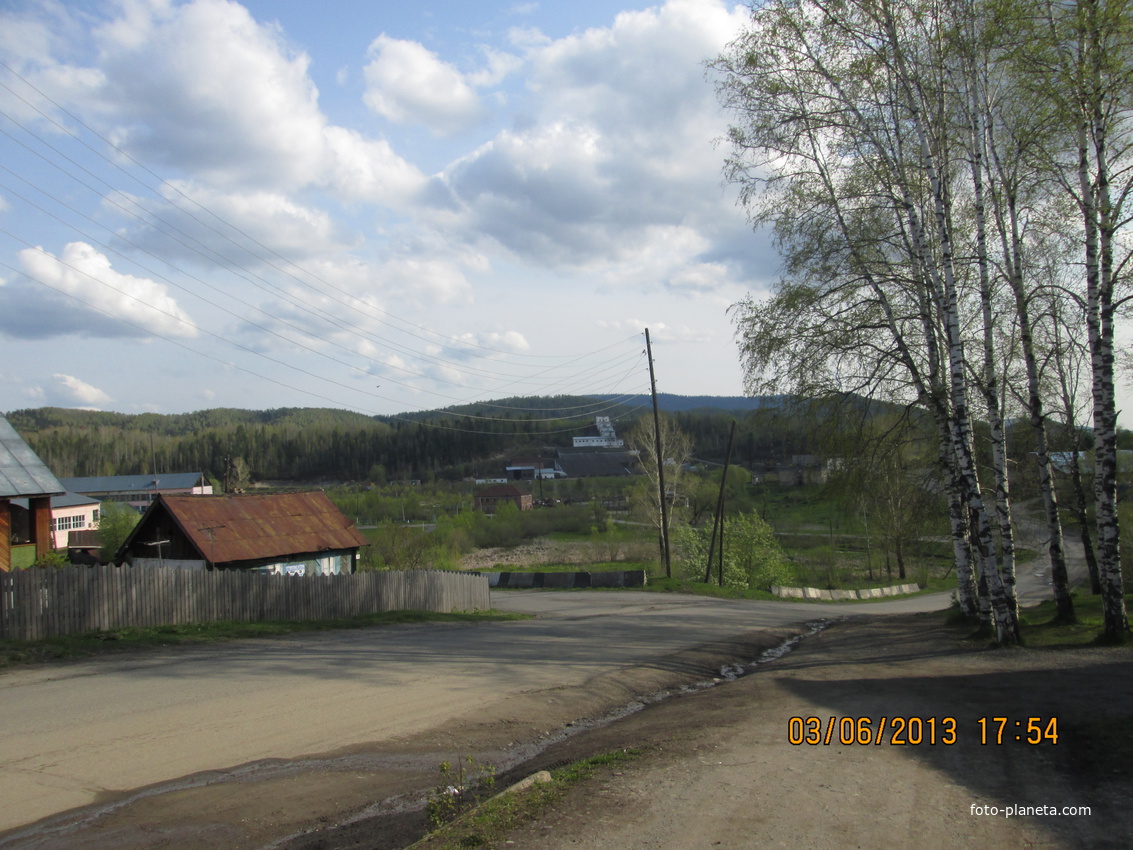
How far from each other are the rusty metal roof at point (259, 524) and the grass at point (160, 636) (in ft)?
25.8

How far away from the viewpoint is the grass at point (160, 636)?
1145cm

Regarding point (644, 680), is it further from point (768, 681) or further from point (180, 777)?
point (180, 777)

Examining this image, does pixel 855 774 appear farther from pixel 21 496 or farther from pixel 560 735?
pixel 21 496

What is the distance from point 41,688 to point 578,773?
8.00 metres

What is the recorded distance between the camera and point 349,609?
19.4 meters

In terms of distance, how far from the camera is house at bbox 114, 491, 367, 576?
78.8 ft

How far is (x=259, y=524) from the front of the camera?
25.9 meters

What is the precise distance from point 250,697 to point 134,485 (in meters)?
103

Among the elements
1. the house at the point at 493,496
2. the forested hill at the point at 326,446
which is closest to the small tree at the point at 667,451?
the house at the point at 493,496

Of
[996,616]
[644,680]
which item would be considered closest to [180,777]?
[644,680]

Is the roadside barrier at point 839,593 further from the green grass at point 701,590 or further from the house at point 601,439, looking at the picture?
the house at point 601,439

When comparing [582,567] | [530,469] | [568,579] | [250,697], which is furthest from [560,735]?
[530,469]

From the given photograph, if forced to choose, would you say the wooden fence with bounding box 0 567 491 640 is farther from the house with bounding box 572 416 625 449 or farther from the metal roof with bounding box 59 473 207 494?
the house with bounding box 572 416 625 449

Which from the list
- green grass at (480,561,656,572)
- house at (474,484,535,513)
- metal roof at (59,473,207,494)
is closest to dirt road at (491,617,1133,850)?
green grass at (480,561,656,572)
